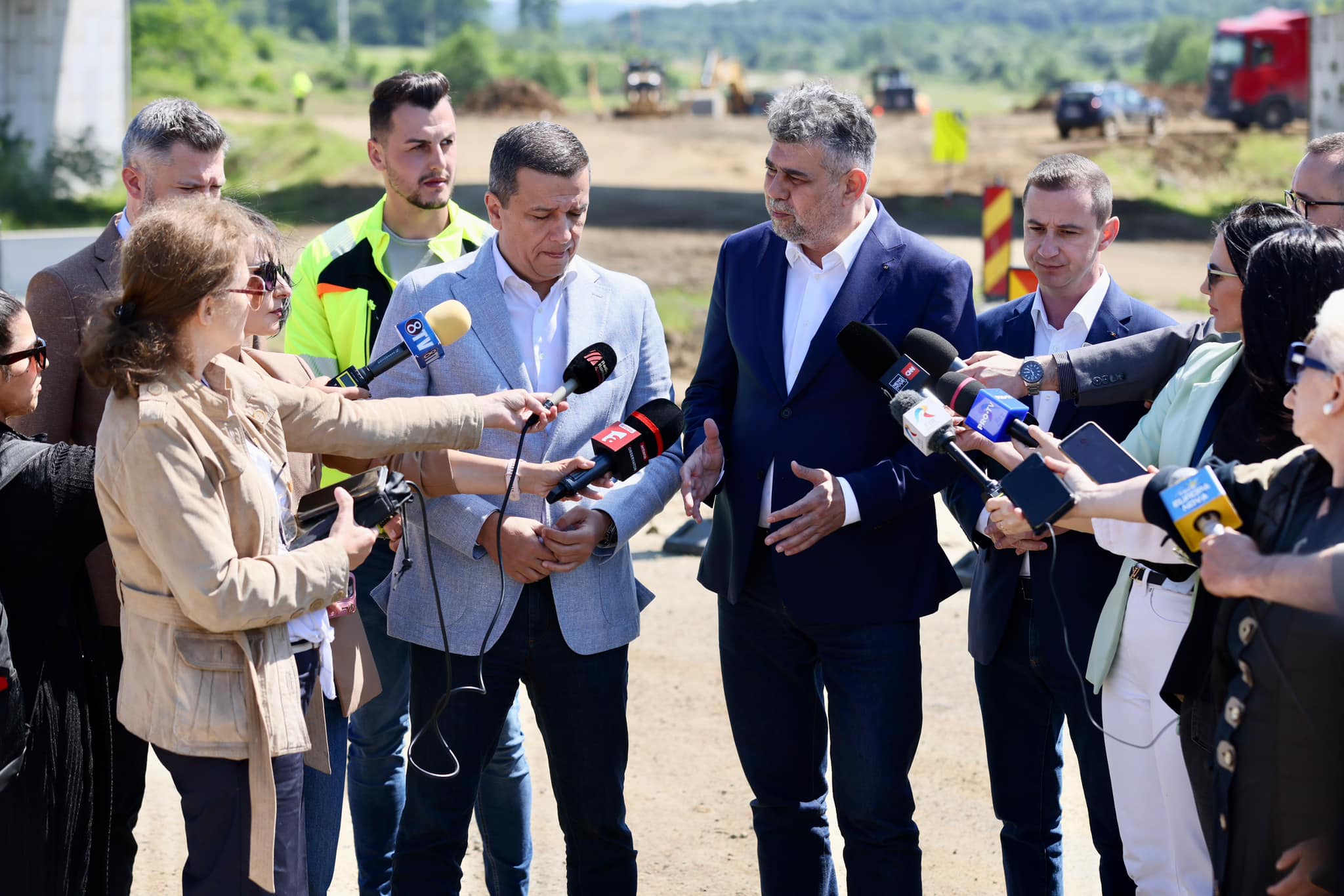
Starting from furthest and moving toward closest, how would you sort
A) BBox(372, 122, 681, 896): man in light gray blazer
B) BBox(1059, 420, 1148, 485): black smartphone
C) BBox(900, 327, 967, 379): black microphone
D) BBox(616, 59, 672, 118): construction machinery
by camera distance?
BBox(616, 59, 672, 118): construction machinery
BBox(372, 122, 681, 896): man in light gray blazer
BBox(900, 327, 967, 379): black microphone
BBox(1059, 420, 1148, 485): black smartphone

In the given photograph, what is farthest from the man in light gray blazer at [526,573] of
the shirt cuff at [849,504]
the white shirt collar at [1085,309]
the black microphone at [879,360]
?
the white shirt collar at [1085,309]

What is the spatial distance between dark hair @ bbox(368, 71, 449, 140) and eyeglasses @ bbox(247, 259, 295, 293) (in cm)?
147

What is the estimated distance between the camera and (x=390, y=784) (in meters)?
4.14

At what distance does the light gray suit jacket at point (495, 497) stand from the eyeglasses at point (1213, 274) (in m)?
1.49

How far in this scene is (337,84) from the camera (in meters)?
61.2

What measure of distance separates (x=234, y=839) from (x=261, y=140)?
103ft

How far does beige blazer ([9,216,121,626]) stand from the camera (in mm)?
3379

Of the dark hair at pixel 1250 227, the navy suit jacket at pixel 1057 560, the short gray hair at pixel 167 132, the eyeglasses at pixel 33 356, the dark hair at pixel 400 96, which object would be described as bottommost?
the navy suit jacket at pixel 1057 560

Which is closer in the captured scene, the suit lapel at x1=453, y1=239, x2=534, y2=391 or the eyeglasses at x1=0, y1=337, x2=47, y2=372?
the eyeglasses at x1=0, y1=337, x2=47, y2=372

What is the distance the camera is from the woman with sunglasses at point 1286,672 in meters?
2.44

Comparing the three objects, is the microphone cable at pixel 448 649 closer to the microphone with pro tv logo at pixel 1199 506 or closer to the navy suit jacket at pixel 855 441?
the navy suit jacket at pixel 855 441

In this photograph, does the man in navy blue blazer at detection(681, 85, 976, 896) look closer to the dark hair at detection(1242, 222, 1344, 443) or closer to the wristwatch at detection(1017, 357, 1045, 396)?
the wristwatch at detection(1017, 357, 1045, 396)

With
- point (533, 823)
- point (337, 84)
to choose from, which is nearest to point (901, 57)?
point (337, 84)

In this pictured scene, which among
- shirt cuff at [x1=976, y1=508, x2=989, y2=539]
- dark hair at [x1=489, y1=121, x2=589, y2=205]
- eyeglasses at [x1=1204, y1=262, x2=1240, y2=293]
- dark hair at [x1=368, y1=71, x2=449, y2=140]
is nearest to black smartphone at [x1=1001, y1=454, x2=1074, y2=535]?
eyeglasses at [x1=1204, y1=262, x2=1240, y2=293]
